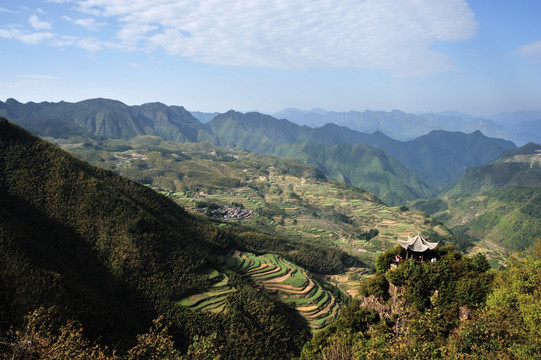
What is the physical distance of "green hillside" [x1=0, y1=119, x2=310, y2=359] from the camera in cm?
4844

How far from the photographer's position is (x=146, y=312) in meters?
58.4

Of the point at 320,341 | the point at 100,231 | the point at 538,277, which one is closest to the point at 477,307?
the point at 538,277

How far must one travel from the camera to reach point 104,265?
216ft

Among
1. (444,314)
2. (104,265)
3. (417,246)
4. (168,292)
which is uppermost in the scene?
(417,246)

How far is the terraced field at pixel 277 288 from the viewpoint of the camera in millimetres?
63125

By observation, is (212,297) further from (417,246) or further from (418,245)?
(418,245)

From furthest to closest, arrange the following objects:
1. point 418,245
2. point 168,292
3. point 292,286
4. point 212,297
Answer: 1. point 292,286
2. point 212,297
3. point 168,292
4. point 418,245

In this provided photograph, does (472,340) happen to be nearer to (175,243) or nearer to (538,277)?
(538,277)

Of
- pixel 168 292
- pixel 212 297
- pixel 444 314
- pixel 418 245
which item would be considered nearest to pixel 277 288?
pixel 212 297

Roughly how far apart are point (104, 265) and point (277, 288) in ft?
131

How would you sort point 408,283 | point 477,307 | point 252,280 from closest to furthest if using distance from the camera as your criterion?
1. point 477,307
2. point 408,283
3. point 252,280

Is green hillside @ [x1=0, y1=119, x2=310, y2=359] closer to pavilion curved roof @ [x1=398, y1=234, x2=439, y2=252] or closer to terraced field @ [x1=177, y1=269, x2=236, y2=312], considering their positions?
terraced field @ [x1=177, y1=269, x2=236, y2=312]

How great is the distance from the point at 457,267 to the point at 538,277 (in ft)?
29.0

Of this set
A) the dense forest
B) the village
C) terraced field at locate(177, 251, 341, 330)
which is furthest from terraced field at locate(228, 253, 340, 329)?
the village
